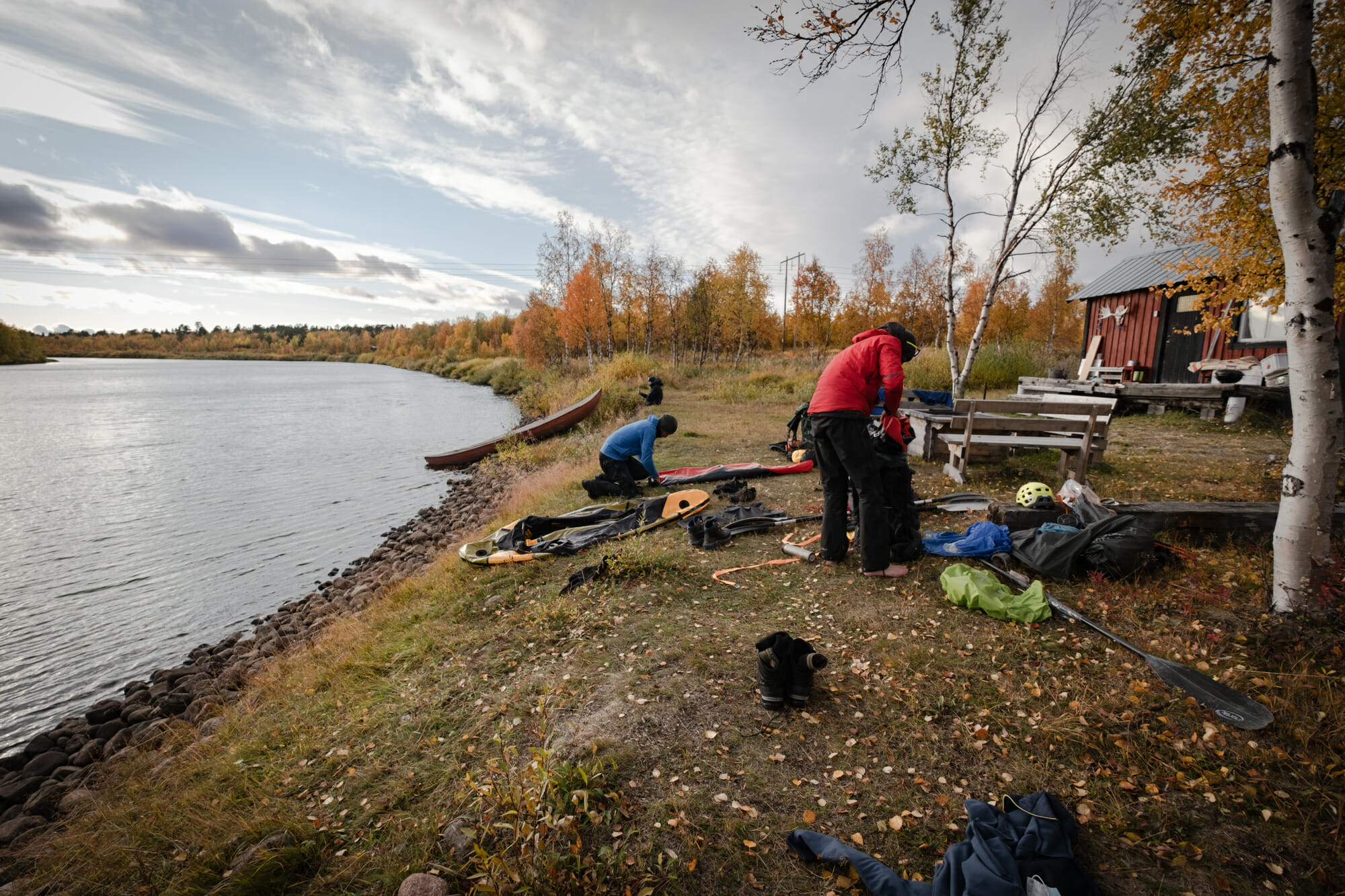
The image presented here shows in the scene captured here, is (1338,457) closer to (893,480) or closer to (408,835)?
(893,480)

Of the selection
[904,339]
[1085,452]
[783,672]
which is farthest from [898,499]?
[1085,452]

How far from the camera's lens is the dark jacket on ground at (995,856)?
7.27ft

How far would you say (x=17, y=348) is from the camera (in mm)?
73500

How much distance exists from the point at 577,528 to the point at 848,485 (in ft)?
12.5

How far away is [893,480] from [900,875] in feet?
12.4

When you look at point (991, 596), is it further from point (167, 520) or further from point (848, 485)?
point (167, 520)

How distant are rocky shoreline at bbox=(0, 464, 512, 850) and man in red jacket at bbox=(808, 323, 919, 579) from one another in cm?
624

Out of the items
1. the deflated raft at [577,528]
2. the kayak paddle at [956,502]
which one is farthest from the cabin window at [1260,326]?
the deflated raft at [577,528]

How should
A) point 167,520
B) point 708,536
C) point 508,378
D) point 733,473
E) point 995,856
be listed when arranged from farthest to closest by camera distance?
point 508,378 < point 167,520 < point 733,473 < point 708,536 < point 995,856

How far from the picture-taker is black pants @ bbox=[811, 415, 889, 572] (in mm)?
5031

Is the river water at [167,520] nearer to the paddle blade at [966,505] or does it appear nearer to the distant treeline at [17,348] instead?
the paddle blade at [966,505]

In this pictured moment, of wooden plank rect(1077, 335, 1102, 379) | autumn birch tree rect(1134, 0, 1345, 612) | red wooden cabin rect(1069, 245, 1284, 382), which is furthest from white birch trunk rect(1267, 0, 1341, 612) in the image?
wooden plank rect(1077, 335, 1102, 379)

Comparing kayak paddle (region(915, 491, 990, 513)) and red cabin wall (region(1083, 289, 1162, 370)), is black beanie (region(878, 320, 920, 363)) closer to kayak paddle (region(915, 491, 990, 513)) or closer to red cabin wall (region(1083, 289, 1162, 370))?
kayak paddle (region(915, 491, 990, 513))

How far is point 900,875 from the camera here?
2.42m
